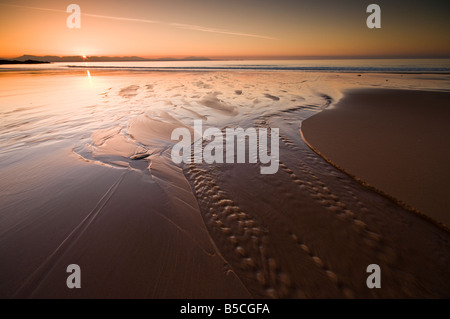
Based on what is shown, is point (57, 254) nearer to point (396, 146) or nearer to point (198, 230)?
point (198, 230)

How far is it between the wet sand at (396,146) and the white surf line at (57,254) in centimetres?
529

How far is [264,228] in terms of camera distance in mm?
2945

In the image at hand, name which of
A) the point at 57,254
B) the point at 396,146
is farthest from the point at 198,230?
the point at 396,146

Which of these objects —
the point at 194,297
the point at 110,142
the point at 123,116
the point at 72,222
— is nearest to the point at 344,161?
the point at 194,297

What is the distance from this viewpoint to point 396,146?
5234 millimetres

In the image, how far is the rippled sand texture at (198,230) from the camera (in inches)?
85.4

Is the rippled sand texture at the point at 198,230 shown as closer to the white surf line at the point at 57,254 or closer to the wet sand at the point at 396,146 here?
the white surf line at the point at 57,254

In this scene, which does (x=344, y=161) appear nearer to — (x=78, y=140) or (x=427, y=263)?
(x=427, y=263)

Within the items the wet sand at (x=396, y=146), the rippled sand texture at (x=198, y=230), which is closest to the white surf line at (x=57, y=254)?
the rippled sand texture at (x=198, y=230)

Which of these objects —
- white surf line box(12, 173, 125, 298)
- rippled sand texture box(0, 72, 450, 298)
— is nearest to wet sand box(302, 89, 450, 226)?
rippled sand texture box(0, 72, 450, 298)

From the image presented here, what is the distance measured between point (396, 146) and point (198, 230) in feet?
19.7

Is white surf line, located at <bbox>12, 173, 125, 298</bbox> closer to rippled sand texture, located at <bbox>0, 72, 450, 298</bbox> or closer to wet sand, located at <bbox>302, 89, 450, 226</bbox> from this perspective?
rippled sand texture, located at <bbox>0, 72, 450, 298</bbox>

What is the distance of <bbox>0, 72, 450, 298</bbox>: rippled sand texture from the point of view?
2168 mm

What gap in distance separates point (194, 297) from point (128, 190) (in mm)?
2481
